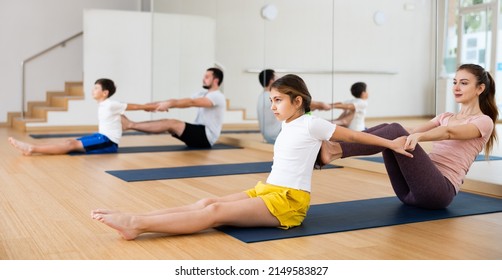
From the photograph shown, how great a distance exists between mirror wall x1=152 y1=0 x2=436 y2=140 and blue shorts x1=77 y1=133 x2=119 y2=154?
1673mm

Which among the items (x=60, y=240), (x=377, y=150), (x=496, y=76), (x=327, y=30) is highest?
(x=327, y=30)

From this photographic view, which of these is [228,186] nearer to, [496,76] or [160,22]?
[496,76]

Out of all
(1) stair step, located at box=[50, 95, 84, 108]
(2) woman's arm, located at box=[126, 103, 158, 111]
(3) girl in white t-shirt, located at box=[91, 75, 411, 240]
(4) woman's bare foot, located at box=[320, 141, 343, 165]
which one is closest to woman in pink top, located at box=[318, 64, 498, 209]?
(4) woman's bare foot, located at box=[320, 141, 343, 165]

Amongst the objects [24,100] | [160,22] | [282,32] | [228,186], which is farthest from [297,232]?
[24,100]

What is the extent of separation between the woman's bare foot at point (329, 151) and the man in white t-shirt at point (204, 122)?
11.2 ft

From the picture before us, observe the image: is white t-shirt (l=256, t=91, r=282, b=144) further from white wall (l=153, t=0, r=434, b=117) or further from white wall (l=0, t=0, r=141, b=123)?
white wall (l=0, t=0, r=141, b=123)

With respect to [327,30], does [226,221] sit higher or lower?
lower

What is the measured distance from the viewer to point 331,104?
5.36m

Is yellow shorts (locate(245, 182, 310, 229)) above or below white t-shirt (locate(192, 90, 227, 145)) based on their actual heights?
below

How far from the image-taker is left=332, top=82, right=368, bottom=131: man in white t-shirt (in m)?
4.95

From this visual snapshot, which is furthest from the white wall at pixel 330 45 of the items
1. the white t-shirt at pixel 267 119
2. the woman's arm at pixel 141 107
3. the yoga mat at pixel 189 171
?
the woman's arm at pixel 141 107

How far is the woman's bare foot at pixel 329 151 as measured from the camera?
2.80 meters

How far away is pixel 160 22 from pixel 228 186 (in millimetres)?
5696

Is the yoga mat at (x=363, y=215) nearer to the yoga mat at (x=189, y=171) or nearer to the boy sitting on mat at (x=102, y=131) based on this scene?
the yoga mat at (x=189, y=171)
